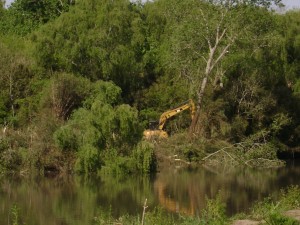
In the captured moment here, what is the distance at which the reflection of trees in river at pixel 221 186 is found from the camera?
72.5ft

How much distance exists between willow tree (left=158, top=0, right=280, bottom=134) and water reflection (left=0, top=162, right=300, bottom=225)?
7.87 m

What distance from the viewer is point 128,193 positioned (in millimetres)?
24359

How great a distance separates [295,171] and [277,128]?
5.58 metres

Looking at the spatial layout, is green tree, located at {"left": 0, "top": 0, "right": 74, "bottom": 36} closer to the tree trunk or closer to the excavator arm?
the excavator arm

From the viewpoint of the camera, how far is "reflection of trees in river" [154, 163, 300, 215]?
22094 millimetres

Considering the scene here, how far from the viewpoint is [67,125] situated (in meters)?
30.9

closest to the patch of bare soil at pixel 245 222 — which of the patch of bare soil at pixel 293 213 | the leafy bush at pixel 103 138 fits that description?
the patch of bare soil at pixel 293 213

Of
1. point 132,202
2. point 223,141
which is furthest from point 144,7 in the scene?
point 132,202

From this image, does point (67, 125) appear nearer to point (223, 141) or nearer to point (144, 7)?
point (223, 141)

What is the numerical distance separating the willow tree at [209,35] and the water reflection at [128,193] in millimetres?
7874

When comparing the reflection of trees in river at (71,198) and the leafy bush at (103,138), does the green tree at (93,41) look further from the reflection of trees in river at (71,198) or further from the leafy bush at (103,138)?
the reflection of trees in river at (71,198)

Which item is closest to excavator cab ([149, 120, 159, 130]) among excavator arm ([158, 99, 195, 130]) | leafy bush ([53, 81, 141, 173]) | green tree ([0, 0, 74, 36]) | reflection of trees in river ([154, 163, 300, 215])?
excavator arm ([158, 99, 195, 130])

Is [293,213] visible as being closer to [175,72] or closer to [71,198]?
[71,198]

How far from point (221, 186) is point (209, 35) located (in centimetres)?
1411
